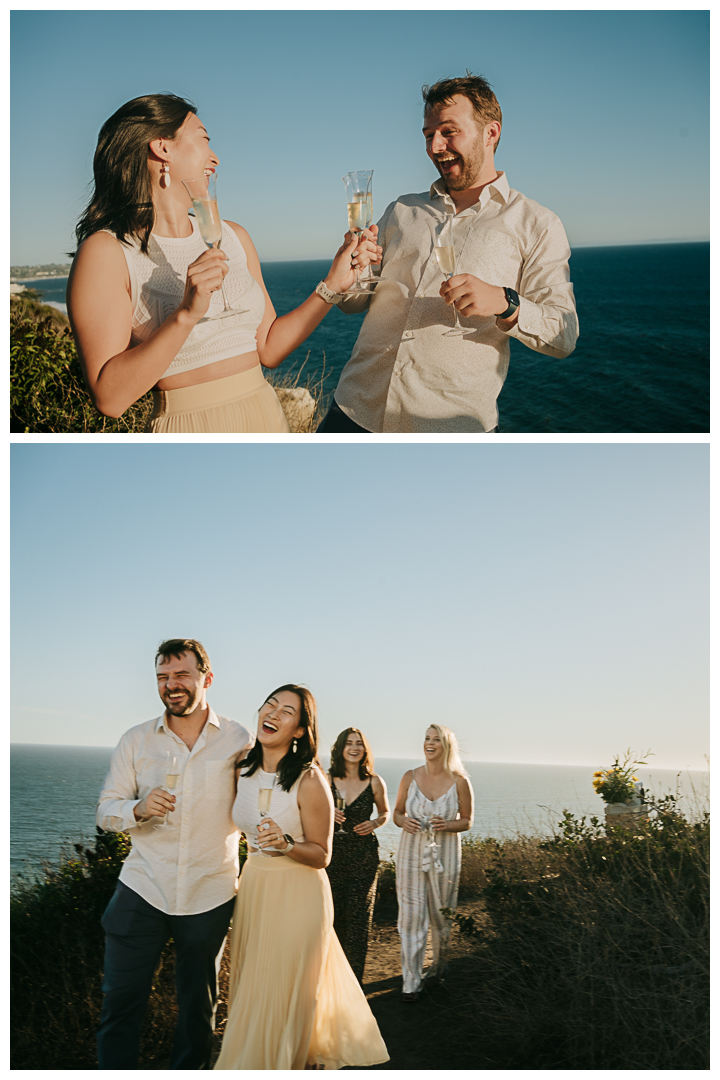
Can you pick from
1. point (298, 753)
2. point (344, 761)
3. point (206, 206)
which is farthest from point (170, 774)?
point (206, 206)

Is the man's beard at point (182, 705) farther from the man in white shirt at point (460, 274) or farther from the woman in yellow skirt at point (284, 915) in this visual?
the man in white shirt at point (460, 274)

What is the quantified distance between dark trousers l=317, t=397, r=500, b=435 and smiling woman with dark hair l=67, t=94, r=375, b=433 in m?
0.48

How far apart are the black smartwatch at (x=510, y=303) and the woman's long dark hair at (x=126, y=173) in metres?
1.38

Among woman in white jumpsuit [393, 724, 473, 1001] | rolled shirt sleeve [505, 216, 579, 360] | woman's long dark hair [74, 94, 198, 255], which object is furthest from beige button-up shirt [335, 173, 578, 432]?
woman in white jumpsuit [393, 724, 473, 1001]

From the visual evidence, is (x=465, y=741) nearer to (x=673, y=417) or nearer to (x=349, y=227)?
(x=349, y=227)

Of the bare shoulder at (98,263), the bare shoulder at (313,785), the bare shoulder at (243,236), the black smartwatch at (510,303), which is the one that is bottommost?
the bare shoulder at (313,785)

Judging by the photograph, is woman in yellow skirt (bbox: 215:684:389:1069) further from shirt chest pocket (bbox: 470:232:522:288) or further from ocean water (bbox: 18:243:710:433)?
ocean water (bbox: 18:243:710:433)

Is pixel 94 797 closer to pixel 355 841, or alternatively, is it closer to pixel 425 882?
pixel 355 841

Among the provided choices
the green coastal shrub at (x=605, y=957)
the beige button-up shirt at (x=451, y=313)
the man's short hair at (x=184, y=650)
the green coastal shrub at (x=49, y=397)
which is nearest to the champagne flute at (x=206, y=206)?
the beige button-up shirt at (x=451, y=313)

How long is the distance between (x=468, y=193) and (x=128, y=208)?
1408 mm

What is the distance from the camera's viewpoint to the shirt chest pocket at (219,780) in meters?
3.31

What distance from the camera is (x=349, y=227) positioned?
320cm
